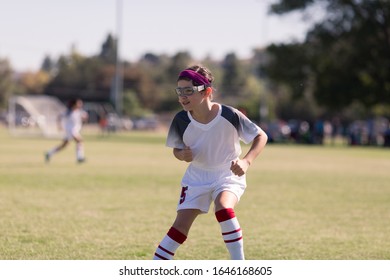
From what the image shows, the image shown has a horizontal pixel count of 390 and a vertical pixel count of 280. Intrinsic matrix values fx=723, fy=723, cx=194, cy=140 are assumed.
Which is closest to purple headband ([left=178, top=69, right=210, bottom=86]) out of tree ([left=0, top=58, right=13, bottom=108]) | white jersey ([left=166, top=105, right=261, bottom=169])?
white jersey ([left=166, top=105, right=261, bottom=169])

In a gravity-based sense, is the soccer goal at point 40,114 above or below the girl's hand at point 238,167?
below

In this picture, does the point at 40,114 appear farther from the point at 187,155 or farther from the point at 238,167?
the point at 238,167

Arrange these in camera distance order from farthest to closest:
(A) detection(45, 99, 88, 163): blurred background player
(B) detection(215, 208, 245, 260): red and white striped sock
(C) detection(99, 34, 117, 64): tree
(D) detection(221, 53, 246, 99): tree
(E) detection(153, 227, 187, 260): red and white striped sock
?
(C) detection(99, 34, 117, 64): tree, (D) detection(221, 53, 246, 99): tree, (A) detection(45, 99, 88, 163): blurred background player, (E) detection(153, 227, 187, 260): red and white striped sock, (B) detection(215, 208, 245, 260): red and white striped sock

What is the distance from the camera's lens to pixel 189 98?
6453mm

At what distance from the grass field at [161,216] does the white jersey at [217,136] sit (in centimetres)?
154

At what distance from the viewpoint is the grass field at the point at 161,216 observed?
322 inches

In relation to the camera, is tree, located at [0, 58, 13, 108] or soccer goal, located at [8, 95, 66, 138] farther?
tree, located at [0, 58, 13, 108]

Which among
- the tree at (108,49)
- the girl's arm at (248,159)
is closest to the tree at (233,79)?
the tree at (108,49)

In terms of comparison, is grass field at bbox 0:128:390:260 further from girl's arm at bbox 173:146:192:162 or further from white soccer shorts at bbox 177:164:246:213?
girl's arm at bbox 173:146:192:162

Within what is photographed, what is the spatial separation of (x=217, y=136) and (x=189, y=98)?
46cm

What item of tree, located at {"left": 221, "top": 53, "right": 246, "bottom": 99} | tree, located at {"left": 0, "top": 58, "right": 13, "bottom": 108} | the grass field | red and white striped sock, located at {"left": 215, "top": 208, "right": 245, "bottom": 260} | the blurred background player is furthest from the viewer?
tree, located at {"left": 221, "top": 53, "right": 246, "bottom": 99}

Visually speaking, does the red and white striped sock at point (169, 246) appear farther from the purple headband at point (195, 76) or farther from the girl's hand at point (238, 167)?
the purple headband at point (195, 76)

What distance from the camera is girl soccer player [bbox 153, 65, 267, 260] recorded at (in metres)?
6.45

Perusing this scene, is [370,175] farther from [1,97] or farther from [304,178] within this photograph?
[1,97]
